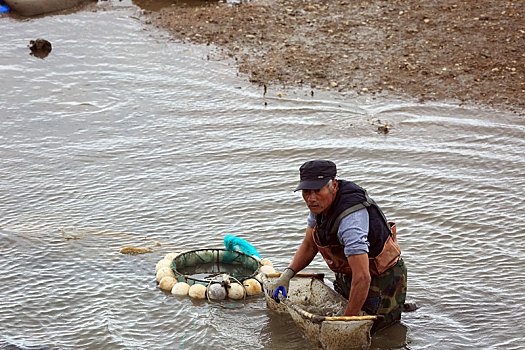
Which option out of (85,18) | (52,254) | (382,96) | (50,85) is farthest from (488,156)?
(85,18)

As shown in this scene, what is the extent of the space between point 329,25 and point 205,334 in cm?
825

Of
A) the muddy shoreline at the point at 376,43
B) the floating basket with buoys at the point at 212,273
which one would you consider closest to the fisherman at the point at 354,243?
the floating basket with buoys at the point at 212,273

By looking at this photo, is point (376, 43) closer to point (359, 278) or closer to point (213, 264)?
point (213, 264)

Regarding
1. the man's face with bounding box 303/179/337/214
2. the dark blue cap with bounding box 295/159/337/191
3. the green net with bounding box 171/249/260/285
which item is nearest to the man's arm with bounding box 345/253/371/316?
the man's face with bounding box 303/179/337/214

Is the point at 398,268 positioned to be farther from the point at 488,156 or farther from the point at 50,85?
the point at 50,85

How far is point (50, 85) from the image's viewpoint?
11148 millimetres

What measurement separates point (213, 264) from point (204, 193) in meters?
1.59

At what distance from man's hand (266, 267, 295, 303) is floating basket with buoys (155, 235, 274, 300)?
0.49 m

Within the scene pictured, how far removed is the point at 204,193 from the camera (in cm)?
775

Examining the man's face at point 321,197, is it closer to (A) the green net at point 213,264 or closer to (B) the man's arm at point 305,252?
(B) the man's arm at point 305,252

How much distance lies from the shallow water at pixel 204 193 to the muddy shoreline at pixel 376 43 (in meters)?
0.51

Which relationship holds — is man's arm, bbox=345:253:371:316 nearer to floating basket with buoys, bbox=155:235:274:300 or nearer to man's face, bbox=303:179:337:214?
man's face, bbox=303:179:337:214

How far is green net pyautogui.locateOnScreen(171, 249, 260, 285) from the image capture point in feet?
20.3

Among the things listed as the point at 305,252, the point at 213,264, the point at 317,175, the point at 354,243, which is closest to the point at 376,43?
the point at 213,264
